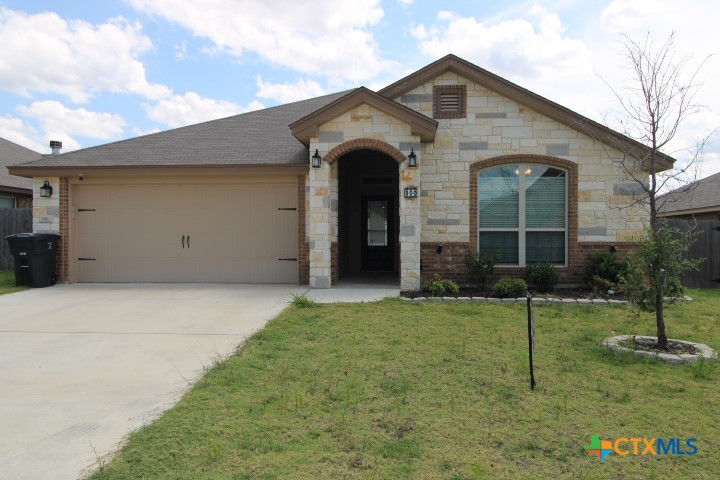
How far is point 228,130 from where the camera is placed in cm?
1367

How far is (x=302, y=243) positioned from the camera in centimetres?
1108

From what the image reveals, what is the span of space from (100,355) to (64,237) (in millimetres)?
7300

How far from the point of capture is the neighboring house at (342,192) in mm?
9969

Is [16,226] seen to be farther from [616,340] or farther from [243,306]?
[616,340]

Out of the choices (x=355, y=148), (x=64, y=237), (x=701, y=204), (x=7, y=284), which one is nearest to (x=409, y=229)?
(x=355, y=148)

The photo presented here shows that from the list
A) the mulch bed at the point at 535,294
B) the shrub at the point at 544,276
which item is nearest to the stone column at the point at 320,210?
the mulch bed at the point at 535,294

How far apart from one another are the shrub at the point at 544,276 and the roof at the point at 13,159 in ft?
55.7

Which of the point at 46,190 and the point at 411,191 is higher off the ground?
the point at 46,190

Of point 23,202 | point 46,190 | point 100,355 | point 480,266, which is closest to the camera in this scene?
point 100,355

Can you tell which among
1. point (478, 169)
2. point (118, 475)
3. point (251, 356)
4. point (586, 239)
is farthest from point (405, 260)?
point (118, 475)

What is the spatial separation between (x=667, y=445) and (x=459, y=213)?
744cm

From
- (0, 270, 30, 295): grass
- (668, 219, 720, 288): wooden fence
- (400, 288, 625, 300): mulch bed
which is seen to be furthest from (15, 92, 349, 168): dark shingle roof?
(668, 219, 720, 288): wooden fence

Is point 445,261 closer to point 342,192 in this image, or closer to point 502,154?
point 502,154

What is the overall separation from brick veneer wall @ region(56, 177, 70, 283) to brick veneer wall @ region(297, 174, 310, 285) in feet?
18.2
